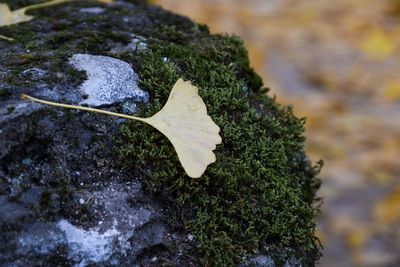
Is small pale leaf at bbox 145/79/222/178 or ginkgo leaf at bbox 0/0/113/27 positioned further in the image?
ginkgo leaf at bbox 0/0/113/27

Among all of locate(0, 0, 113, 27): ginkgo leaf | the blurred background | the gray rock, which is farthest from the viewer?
the blurred background

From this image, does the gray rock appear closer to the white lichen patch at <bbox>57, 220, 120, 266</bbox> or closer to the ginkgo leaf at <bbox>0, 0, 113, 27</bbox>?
the ginkgo leaf at <bbox>0, 0, 113, 27</bbox>

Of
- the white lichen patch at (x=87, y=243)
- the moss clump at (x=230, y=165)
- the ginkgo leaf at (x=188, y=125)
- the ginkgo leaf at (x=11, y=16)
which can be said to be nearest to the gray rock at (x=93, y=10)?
the ginkgo leaf at (x=11, y=16)

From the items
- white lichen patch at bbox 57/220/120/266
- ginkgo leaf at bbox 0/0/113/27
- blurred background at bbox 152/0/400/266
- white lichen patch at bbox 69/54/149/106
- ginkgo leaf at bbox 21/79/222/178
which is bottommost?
white lichen patch at bbox 57/220/120/266

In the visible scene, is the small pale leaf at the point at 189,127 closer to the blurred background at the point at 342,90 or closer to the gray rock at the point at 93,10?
the gray rock at the point at 93,10

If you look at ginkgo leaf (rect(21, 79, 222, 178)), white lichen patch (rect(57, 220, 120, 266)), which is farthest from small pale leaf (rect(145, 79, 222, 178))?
white lichen patch (rect(57, 220, 120, 266))

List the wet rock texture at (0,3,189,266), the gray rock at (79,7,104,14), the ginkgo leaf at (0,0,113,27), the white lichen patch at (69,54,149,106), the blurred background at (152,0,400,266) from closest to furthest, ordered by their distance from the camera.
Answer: the wet rock texture at (0,3,189,266), the white lichen patch at (69,54,149,106), the ginkgo leaf at (0,0,113,27), the gray rock at (79,7,104,14), the blurred background at (152,0,400,266)

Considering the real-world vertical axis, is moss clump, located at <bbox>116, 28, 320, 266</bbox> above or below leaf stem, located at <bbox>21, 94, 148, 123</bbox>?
above

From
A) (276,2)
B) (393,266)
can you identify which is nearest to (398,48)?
(276,2)
